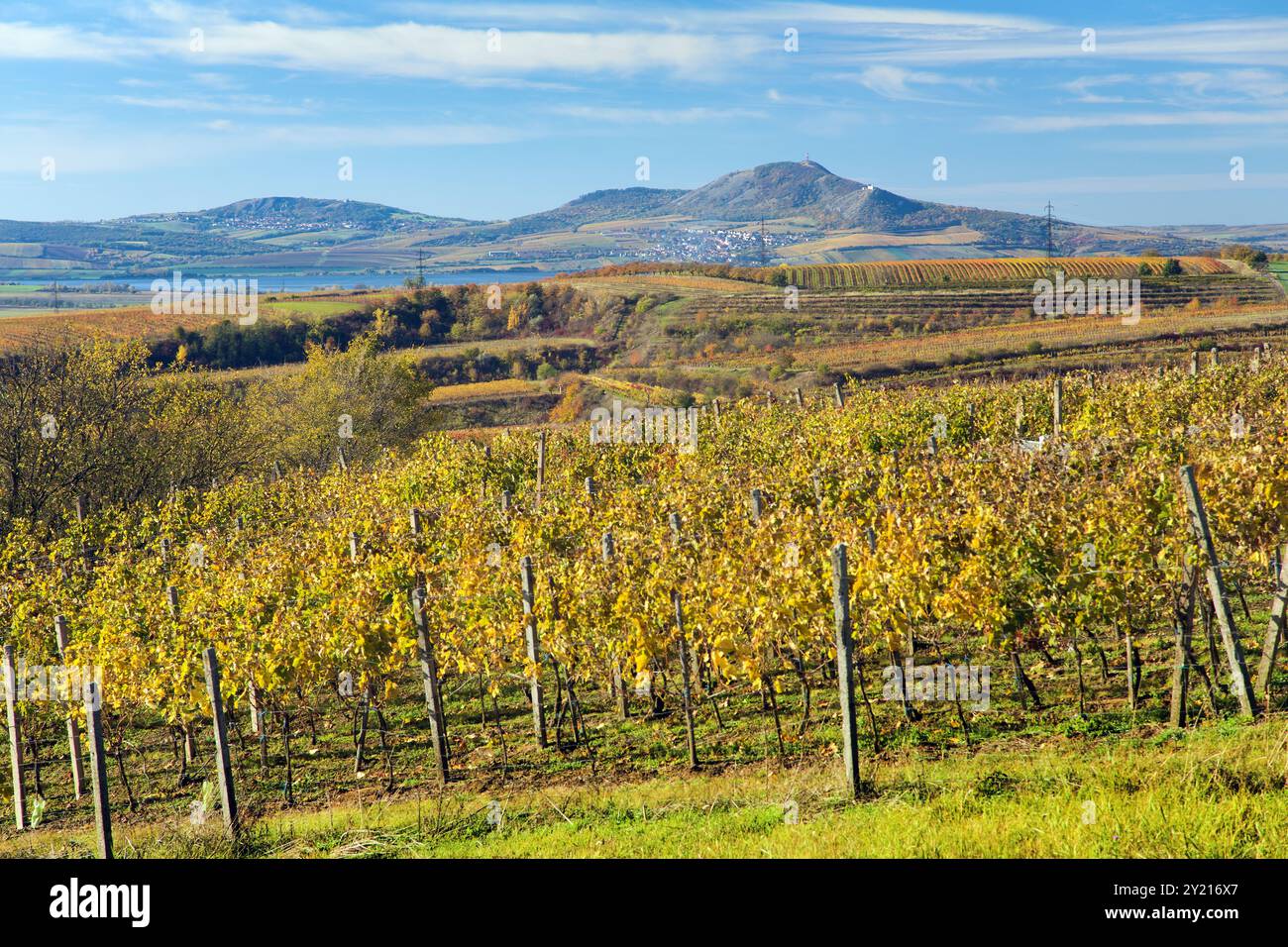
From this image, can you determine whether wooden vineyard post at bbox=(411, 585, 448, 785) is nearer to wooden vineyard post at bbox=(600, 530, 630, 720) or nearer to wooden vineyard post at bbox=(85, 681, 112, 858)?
wooden vineyard post at bbox=(600, 530, 630, 720)

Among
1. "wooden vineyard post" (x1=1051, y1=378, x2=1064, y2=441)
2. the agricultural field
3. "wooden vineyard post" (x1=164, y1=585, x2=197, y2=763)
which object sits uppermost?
the agricultural field

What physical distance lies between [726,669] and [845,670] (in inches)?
76.7

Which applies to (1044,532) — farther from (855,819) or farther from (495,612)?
(495,612)

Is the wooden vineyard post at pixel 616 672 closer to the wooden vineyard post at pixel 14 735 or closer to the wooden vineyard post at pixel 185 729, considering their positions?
the wooden vineyard post at pixel 185 729

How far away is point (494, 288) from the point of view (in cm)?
8656

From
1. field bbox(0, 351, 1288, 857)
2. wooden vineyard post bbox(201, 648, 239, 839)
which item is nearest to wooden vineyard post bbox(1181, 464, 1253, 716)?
field bbox(0, 351, 1288, 857)

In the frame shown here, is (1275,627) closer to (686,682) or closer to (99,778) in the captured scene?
(686,682)

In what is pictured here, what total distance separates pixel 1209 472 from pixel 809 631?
16.1 feet

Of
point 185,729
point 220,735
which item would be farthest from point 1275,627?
point 185,729

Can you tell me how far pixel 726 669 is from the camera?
32.6 ft

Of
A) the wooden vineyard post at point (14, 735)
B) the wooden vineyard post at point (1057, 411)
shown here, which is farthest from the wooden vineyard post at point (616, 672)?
the wooden vineyard post at point (1057, 411)

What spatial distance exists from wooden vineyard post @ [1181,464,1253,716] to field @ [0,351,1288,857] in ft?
0.13

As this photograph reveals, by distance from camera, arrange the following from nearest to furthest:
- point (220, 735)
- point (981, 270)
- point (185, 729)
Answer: point (220, 735) → point (185, 729) → point (981, 270)

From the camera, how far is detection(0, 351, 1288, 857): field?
7.52m
